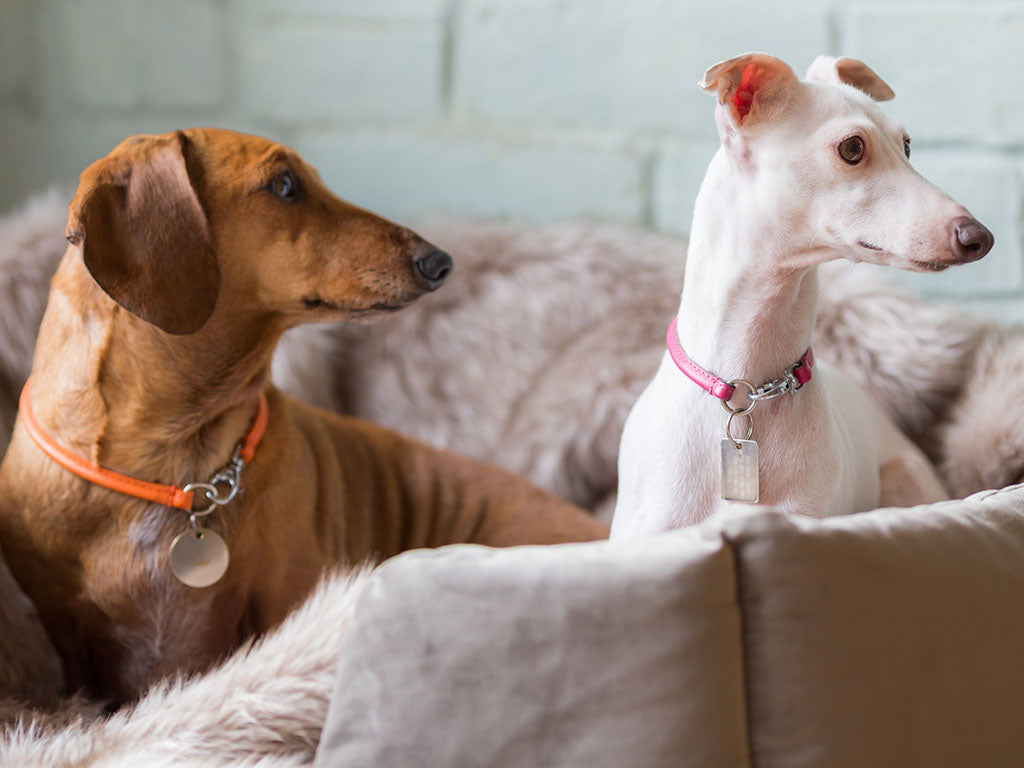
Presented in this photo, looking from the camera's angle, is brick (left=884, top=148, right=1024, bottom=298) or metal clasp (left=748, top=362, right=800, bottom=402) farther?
brick (left=884, top=148, right=1024, bottom=298)

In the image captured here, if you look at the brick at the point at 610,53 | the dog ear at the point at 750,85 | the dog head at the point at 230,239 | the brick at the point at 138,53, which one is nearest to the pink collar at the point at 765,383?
the dog ear at the point at 750,85

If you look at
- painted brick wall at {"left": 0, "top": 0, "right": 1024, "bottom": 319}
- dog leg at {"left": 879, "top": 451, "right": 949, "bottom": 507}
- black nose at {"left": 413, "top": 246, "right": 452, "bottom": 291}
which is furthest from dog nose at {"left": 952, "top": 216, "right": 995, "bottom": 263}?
painted brick wall at {"left": 0, "top": 0, "right": 1024, "bottom": 319}

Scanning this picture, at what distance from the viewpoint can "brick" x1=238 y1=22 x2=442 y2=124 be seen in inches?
76.8

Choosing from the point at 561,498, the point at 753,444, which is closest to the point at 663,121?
the point at 561,498

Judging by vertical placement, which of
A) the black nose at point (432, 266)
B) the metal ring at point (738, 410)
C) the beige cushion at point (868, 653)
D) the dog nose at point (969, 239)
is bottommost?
the beige cushion at point (868, 653)

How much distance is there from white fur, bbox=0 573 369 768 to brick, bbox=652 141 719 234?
3.95 ft

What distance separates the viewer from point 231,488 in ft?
3.97

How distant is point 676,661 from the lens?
0.76 metres

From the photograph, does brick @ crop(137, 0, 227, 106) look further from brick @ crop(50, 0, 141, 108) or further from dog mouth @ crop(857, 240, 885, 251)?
dog mouth @ crop(857, 240, 885, 251)

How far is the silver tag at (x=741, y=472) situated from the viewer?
3.30ft

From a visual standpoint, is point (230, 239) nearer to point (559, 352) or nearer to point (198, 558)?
point (198, 558)

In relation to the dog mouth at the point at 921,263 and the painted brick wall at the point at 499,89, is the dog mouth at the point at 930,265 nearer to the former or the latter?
the dog mouth at the point at 921,263

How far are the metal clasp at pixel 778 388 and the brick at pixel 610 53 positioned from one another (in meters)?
1.03

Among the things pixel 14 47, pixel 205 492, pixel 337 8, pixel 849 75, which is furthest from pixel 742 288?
pixel 14 47
